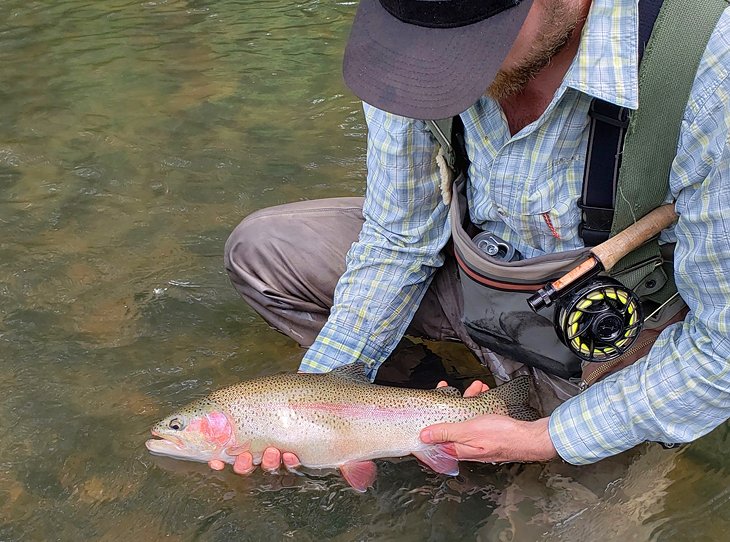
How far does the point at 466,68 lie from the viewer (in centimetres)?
195

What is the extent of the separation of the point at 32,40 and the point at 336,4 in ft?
7.95

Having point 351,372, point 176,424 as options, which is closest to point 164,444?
point 176,424

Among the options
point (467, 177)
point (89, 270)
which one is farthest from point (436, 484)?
point (89, 270)

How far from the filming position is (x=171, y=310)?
12.5 feet

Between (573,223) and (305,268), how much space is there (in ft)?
3.65

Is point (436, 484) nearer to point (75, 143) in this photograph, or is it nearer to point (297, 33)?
point (75, 143)

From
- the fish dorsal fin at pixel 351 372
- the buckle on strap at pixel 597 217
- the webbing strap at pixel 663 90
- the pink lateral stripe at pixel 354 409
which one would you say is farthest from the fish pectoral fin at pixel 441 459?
the webbing strap at pixel 663 90

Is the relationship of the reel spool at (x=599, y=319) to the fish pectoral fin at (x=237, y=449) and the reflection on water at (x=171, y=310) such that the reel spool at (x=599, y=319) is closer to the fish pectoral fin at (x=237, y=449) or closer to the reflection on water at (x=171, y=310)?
the reflection on water at (x=171, y=310)

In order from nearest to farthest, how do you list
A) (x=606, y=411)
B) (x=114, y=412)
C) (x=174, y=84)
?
1. (x=606, y=411)
2. (x=114, y=412)
3. (x=174, y=84)

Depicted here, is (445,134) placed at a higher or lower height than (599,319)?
higher

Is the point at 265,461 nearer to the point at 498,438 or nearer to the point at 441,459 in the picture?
the point at 441,459

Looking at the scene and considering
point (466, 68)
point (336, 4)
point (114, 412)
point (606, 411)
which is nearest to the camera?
point (466, 68)

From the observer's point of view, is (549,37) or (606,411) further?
(606,411)

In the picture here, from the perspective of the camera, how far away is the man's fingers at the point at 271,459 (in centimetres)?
280
